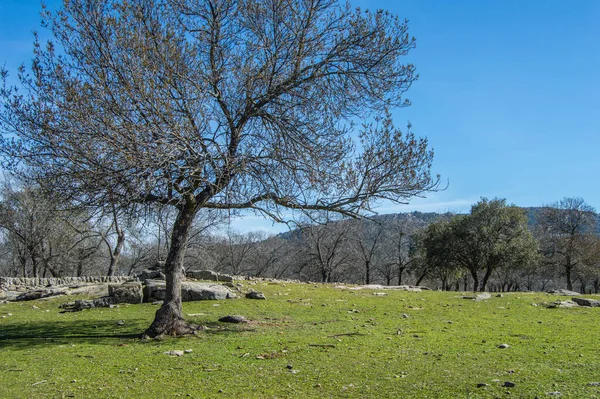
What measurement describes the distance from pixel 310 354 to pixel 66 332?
20.1 feet

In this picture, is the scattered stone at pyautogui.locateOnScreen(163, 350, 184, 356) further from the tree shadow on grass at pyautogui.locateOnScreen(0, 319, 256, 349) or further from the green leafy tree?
the green leafy tree

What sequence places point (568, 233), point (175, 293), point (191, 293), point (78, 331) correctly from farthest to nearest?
1. point (568, 233)
2. point (191, 293)
3. point (78, 331)
4. point (175, 293)

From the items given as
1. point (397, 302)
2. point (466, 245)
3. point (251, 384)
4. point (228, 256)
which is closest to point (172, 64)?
point (251, 384)

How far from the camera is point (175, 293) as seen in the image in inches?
386

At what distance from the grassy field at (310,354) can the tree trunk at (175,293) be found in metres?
0.43

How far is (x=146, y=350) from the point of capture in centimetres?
824

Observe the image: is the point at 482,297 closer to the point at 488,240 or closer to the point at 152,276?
the point at 152,276

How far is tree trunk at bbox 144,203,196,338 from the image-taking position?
376 inches

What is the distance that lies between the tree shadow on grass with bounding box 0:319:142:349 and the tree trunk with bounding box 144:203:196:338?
59cm

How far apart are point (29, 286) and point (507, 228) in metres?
32.8

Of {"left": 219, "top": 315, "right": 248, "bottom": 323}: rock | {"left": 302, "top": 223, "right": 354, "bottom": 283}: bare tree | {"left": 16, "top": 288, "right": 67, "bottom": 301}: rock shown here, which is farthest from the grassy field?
{"left": 302, "top": 223, "right": 354, "bottom": 283}: bare tree

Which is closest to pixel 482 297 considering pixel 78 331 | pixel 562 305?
pixel 562 305

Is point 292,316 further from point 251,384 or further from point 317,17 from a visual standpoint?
point 317,17

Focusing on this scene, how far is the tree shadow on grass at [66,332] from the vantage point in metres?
9.24
